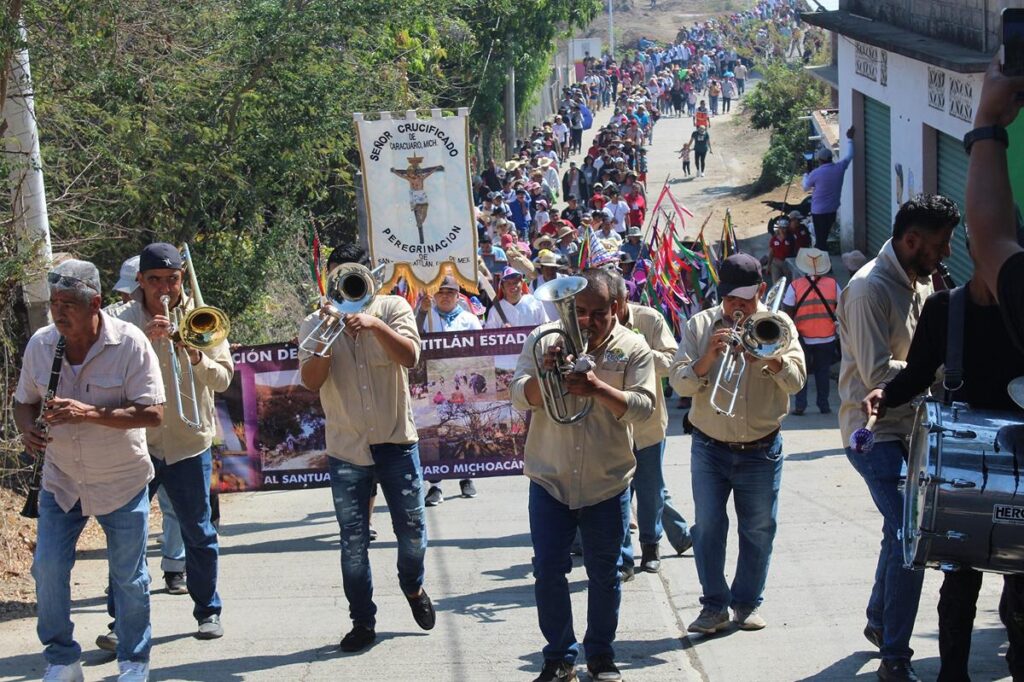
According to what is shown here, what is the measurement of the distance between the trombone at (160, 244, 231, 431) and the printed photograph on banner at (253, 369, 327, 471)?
2174 mm

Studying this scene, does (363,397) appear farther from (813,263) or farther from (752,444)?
(813,263)

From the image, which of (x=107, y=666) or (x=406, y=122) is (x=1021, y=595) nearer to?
(x=107, y=666)

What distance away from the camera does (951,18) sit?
17.4 metres

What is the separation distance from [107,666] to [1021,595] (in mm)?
4077

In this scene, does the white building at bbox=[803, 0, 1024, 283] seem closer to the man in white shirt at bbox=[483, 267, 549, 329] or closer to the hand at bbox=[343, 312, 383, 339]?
the man in white shirt at bbox=[483, 267, 549, 329]

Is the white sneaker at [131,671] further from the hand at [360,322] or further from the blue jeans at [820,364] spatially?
the blue jeans at [820,364]

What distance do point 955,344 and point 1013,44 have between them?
1185mm

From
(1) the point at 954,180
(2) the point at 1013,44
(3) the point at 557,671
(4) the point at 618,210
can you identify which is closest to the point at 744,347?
(3) the point at 557,671

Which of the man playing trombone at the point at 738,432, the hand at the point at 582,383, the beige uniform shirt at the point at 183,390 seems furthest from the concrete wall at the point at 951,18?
the hand at the point at 582,383

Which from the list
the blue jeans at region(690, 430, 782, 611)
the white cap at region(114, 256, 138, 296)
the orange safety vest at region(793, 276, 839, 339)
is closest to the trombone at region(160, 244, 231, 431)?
the white cap at region(114, 256, 138, 296)

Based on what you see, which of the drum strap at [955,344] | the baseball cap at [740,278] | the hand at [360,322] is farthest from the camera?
the baseball cap at [740,278]

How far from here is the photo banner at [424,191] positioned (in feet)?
34.8

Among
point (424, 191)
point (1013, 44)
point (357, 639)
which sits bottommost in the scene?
point (357, 639)

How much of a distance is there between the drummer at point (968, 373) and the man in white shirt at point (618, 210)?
55.7 feet
